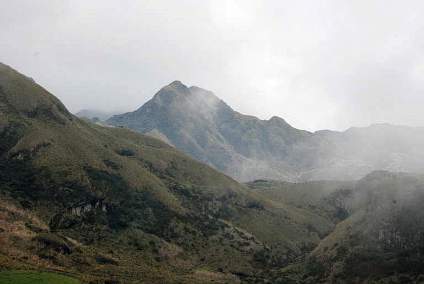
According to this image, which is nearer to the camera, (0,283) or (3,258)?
(0,283)

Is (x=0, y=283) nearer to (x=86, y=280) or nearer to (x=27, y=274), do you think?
(x=27, y=274)

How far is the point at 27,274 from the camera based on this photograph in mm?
179500

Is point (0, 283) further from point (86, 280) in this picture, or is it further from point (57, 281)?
point (86, 280)

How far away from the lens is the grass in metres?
166

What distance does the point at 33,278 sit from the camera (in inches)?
6909

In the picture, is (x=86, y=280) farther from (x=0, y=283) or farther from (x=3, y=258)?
(x=0, y=283)

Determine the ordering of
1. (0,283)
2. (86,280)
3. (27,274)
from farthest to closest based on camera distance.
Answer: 1. (86,280)
2. (27,274)
3. (0,283)

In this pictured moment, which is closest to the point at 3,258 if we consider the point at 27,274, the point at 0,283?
the point at 27,274

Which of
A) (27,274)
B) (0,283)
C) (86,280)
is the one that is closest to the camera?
(0,283)

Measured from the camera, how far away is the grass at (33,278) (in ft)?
546

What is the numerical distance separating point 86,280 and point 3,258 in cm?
3300

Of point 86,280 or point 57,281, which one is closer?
point 57,281

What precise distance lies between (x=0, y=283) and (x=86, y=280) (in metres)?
45.4

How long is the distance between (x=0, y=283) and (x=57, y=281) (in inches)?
1048
